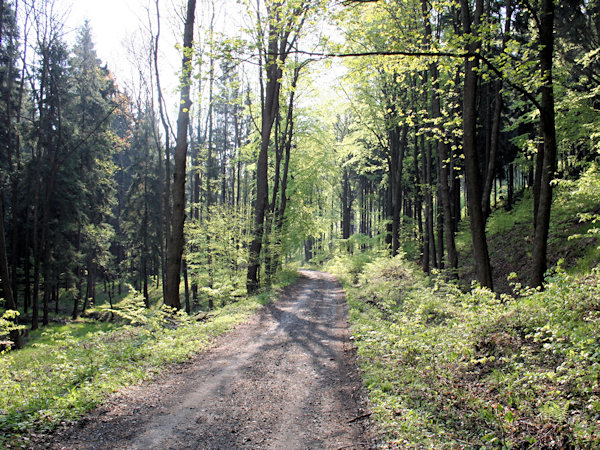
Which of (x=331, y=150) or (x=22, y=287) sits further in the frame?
(x=331, y=150)

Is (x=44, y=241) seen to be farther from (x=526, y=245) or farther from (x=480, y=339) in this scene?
(x=526, y=245)

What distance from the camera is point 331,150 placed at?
26.9 meters

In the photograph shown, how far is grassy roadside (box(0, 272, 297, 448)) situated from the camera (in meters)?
3.95

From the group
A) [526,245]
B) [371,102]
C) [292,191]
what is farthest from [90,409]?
[292,191]

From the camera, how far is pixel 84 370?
535 centimetres

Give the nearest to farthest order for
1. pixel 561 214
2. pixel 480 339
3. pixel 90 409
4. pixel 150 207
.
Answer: pixel 90 409
pixel 480 339
pixel 561 214
pixel 150 207

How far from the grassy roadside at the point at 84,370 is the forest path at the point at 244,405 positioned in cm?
28

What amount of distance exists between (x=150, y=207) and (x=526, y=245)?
2567cm

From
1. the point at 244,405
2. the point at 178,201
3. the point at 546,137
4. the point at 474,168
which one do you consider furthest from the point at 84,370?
the point at 546,137

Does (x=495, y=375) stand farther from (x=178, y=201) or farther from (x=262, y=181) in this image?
(x=262, y=181)

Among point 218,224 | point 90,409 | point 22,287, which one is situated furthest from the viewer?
point 22,287

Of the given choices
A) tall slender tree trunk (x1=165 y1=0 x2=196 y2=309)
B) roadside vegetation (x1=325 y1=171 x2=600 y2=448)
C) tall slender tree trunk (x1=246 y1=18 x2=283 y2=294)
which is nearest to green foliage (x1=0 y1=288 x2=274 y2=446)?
tall slender tree trunk (x1=165 y1=0 x2=196 y2=309)

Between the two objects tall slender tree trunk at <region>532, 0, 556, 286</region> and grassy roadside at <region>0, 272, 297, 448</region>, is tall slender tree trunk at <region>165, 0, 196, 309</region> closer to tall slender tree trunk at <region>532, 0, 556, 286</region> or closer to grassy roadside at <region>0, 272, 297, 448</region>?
grassy roadside at <region>0, 272, 297, 448</region>

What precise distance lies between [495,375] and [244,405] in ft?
10.6
